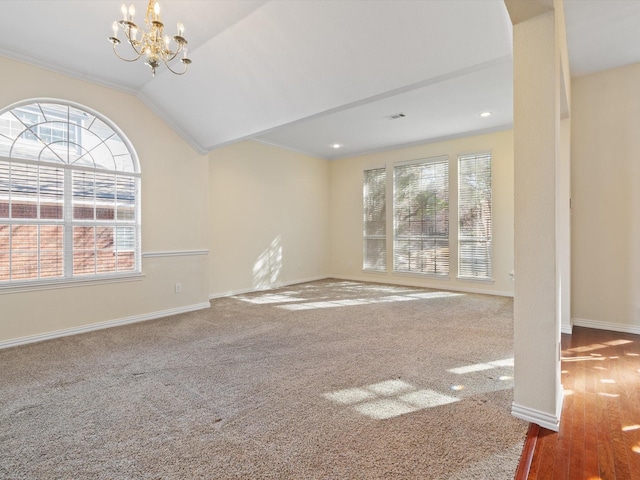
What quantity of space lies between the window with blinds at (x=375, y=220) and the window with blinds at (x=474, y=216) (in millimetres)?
1610

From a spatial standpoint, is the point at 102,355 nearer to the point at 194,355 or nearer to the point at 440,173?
the point at 194,355

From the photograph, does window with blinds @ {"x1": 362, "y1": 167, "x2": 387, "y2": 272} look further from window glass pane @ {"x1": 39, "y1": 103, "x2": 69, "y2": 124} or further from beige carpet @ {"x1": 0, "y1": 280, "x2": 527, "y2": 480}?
window glass pane @ {"x1": 39, "y1": 103, "x2": 69, "y2": 124}

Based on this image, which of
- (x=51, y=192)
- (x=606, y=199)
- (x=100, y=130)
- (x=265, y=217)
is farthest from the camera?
(x=265, y=217)

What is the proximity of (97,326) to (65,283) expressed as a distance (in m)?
0.62

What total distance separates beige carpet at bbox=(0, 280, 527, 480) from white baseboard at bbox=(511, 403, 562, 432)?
6cm

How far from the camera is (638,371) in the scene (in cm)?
264

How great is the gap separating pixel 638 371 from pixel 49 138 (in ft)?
20.1

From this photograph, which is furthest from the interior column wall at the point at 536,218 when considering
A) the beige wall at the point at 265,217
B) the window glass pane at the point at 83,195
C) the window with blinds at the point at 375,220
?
the window with blinds at the point at 375,220

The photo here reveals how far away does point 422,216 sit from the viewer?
21.5ft

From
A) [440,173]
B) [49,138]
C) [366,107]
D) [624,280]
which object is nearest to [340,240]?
[440,173]

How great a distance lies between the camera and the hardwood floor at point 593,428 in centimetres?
155

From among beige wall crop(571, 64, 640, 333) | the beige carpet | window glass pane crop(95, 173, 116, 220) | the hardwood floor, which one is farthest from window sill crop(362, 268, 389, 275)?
window glass pane crop(95, 173, 116, 220)

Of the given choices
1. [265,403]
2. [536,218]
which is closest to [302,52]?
[536,218]

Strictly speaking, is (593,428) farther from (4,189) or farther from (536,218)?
(4,189)
